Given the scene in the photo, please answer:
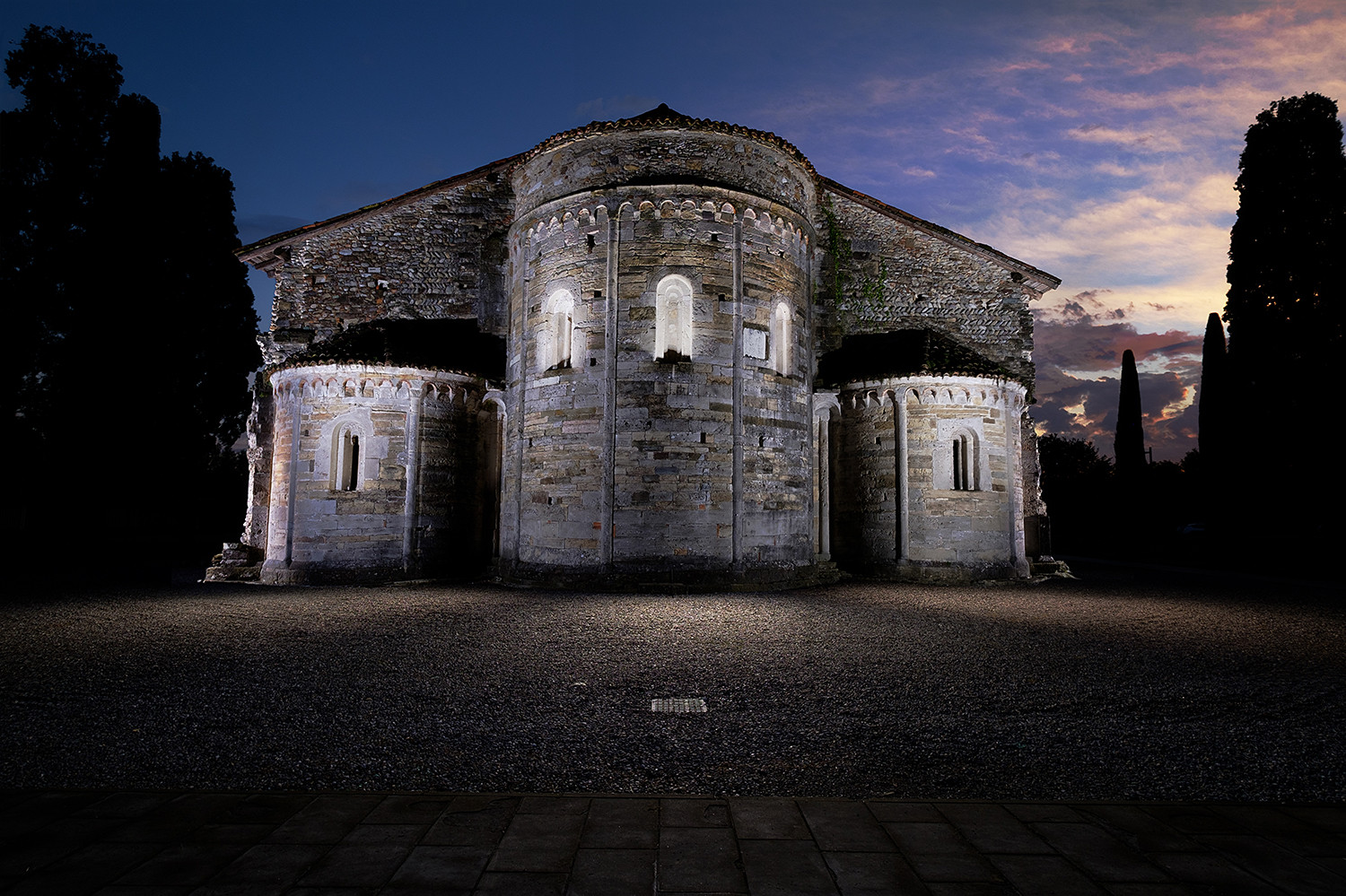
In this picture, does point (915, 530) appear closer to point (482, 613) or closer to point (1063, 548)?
point (482, 613)

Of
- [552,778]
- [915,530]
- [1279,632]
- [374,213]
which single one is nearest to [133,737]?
[552,778]

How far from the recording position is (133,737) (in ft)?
15.5

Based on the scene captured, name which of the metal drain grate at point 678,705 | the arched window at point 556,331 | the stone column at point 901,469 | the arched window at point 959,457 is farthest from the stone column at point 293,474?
the arched window at point 959,457

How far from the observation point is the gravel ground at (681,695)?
4.10 m

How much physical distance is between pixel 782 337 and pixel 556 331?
5.09 m

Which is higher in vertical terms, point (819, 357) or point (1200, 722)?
point (819, 357)

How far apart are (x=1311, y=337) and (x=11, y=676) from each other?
29898 mm

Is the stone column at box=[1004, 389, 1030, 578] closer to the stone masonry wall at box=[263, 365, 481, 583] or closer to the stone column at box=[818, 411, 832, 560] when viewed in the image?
the stone column at box=[818, 411, 832, 560]

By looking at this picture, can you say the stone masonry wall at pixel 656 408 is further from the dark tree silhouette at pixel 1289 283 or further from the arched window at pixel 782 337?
the dark tree silhouette at pixel 1289 283

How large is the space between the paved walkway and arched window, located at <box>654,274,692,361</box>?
11678 millimetres

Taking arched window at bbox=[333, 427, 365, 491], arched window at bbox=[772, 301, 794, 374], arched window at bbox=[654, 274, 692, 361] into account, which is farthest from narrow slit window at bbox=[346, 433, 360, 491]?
arched window at bbox=[772, 301, 794, 374]

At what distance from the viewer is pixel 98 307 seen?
23609 millimetres

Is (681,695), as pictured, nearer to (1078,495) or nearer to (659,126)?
(659,126)

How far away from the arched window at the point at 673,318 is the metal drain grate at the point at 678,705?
376 inches
